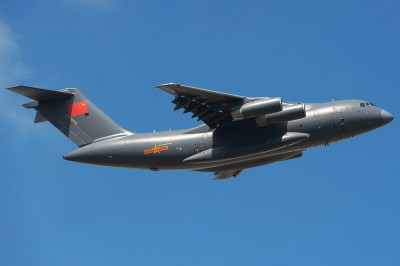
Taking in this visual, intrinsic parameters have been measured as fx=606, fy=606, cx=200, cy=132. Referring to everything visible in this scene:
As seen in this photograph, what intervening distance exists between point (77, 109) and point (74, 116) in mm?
252

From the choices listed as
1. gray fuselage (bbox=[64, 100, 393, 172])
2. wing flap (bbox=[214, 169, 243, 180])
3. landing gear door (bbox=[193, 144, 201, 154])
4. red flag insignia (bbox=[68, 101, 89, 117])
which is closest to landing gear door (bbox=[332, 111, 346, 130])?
gray fuselage (bbox=[64, 100, 393, 172])

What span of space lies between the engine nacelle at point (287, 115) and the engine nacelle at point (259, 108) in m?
0.22

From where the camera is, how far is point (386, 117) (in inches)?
656

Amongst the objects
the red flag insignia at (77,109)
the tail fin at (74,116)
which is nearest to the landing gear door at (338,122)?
the tail fin at (74,116)

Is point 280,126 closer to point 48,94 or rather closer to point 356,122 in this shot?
point 356,122

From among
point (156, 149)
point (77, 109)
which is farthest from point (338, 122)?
point (77, 109)

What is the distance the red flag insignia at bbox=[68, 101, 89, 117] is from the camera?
18.9m

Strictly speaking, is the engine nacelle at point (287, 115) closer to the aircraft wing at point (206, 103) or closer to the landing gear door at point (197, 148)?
the aircraft wing at point (206, 103)

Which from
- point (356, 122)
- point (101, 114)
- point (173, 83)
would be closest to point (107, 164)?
point (101, 114)

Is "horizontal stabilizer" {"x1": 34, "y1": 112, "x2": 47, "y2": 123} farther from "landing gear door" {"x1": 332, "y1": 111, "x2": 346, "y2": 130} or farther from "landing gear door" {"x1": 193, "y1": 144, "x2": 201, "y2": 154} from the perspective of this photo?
"landing gear door" {"x1": 332, "y1": 111, "x2": 346, "y2": 130}

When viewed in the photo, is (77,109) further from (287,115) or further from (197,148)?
(287,115)

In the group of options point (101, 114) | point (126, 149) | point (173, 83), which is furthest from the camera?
point (101, 114)

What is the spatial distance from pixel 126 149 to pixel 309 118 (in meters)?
5.26

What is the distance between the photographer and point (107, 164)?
1766cm
